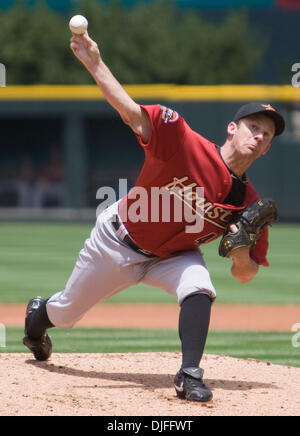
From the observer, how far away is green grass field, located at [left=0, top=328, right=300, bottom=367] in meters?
5.82

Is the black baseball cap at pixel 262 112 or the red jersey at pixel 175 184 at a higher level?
the black baseball cap at pixel 262 112

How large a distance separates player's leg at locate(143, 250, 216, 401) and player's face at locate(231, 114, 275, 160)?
610mm

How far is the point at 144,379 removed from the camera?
4.65 metres

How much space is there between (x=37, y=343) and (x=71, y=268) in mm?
6324

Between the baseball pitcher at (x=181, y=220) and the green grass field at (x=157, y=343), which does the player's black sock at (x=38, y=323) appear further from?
the green grass field at (x=157, y=343)

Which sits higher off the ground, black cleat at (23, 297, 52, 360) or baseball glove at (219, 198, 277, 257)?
baseball glove at (219, 198, 277, 257)

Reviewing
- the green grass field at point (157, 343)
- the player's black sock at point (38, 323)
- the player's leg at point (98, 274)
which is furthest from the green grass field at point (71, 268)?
the player's leg at point (98, 274)

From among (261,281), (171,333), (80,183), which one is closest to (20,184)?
(80,183)

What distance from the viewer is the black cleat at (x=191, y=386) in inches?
159

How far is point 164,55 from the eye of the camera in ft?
80.8

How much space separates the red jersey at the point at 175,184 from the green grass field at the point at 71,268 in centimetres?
421

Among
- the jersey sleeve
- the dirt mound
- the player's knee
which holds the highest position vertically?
the jersey sleeve

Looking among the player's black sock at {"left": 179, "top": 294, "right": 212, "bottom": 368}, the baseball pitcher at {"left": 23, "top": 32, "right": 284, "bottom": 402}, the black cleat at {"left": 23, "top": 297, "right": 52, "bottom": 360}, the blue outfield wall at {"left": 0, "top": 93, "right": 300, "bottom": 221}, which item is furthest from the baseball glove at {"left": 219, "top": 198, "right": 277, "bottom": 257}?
the blue outfield wall at {"left": 0, "top": 93, "right": 300, "bottom": 221}

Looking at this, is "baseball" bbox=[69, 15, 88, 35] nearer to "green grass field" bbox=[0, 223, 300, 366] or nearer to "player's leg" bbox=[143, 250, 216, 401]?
"player's leg" bbox=[143, 250, 216, 401]
